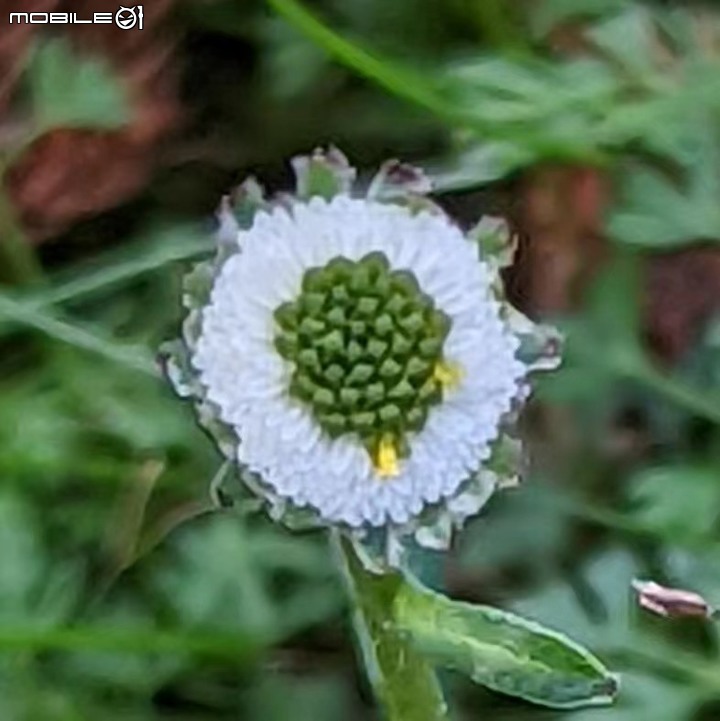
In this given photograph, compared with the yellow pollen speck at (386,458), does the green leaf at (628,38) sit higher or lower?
lower

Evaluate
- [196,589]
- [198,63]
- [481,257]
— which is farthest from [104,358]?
[481,257]

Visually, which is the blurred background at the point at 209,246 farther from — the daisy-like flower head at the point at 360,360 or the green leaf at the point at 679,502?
the daisy-like flower head at the point at 360,360

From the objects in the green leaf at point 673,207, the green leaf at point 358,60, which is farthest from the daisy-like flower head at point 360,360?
the green leaf at point 673,207

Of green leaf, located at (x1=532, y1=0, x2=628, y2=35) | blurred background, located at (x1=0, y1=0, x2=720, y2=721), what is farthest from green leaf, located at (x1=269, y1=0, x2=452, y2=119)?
green leaf, located at (x1=532, y1=0, x2=628, y2=35)

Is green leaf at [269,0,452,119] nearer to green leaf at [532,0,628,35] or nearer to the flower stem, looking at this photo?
green leaf at [532,0,628,35]

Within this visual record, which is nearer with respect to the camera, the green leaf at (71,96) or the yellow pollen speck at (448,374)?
the yellow pollen speck at (448,374)

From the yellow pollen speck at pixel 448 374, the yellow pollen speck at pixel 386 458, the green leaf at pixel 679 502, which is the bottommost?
the green leaf at pixel 679 502
